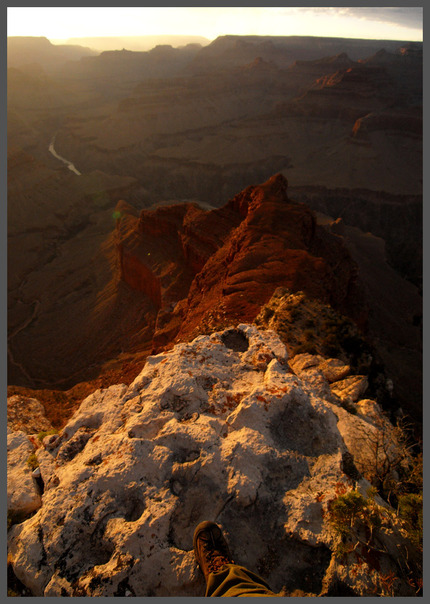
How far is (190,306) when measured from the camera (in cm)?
1964

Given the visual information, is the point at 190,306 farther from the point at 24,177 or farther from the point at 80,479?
the point at 24,177

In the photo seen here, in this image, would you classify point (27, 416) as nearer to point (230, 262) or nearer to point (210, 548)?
point (210, 548)

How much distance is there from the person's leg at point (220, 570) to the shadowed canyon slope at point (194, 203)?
780cm

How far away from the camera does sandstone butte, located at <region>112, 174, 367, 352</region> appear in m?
15.6

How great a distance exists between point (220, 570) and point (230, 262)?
629 inches

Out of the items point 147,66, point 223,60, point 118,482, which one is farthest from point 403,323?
point 147,66

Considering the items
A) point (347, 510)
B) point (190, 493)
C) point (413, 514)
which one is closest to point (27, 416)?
point (190, 493)

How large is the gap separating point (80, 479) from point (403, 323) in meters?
31.9

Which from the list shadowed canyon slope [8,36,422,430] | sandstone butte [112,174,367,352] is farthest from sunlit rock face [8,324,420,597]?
shadowed canyon slope [8,36,422,430]

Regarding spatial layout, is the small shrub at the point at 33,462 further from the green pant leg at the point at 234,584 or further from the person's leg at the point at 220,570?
the green pant leg at the point at 234,584

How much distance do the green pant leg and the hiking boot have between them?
0.13 metres

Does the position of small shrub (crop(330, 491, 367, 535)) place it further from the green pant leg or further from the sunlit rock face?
the green pant leg

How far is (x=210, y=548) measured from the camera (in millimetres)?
4594

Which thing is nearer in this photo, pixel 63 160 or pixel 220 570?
pixel 220 570
